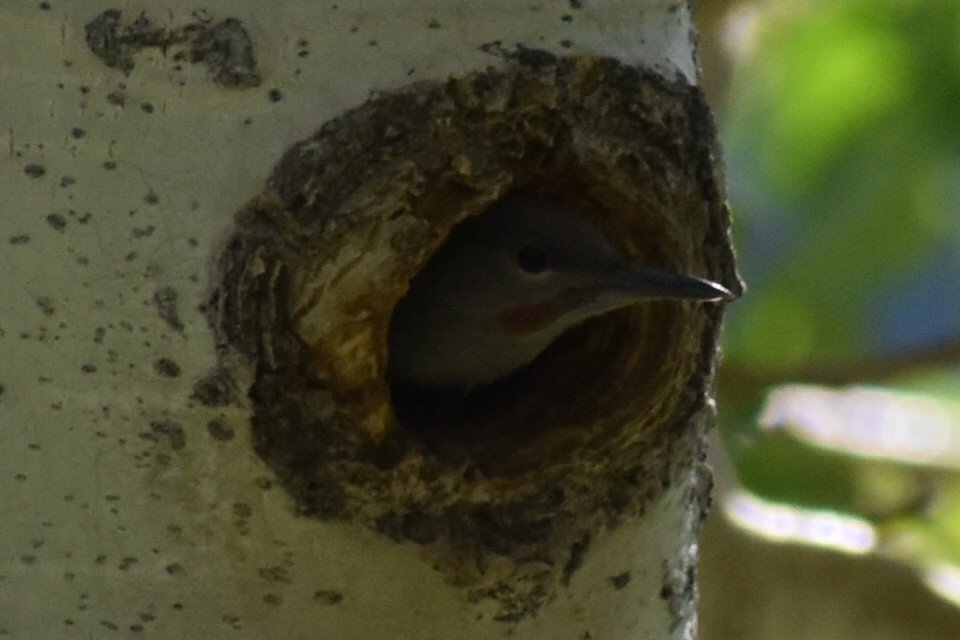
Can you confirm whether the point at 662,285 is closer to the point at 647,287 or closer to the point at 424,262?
Answer: the point at 647,287

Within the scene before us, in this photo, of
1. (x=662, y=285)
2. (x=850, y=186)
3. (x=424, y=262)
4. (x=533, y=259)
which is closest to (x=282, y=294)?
(x=424, y=262)

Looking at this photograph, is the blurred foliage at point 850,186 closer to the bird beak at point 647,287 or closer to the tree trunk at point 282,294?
the bird beak at point 647,287

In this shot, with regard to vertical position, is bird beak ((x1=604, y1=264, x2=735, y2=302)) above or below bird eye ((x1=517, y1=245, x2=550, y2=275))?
below

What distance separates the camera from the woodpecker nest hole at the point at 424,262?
1.24 metres

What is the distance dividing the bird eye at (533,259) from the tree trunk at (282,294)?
0.31 m

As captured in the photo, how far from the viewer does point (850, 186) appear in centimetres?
303

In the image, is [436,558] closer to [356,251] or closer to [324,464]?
[324,464]

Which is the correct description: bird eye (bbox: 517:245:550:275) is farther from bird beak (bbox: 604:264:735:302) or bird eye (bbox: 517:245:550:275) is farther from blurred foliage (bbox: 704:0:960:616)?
blurred foliage (bbox: 704:0:960:616)

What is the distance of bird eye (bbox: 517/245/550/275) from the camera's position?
1.70 meters

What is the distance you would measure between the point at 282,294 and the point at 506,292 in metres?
0.59

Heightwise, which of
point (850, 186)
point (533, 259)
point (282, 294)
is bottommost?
point (282, 294)

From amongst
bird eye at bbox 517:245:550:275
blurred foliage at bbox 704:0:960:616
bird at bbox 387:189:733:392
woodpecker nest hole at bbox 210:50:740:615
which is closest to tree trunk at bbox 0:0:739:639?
woodpecker nest hole at bbox 210:50:740:615

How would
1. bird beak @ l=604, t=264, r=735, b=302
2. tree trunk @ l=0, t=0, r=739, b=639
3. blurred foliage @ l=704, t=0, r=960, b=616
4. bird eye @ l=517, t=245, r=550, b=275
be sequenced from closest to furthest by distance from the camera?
tree trunk @ l=0, t=0, r=739, b=639, bird beak @ l=604, t=264, r=735, b=302, bird eye @ l=517, t=245, r=550, b=275, blurred foliage @ l=704, t=0, r=960, b=616

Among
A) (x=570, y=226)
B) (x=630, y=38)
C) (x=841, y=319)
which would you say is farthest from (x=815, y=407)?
(x=630, y=38)
